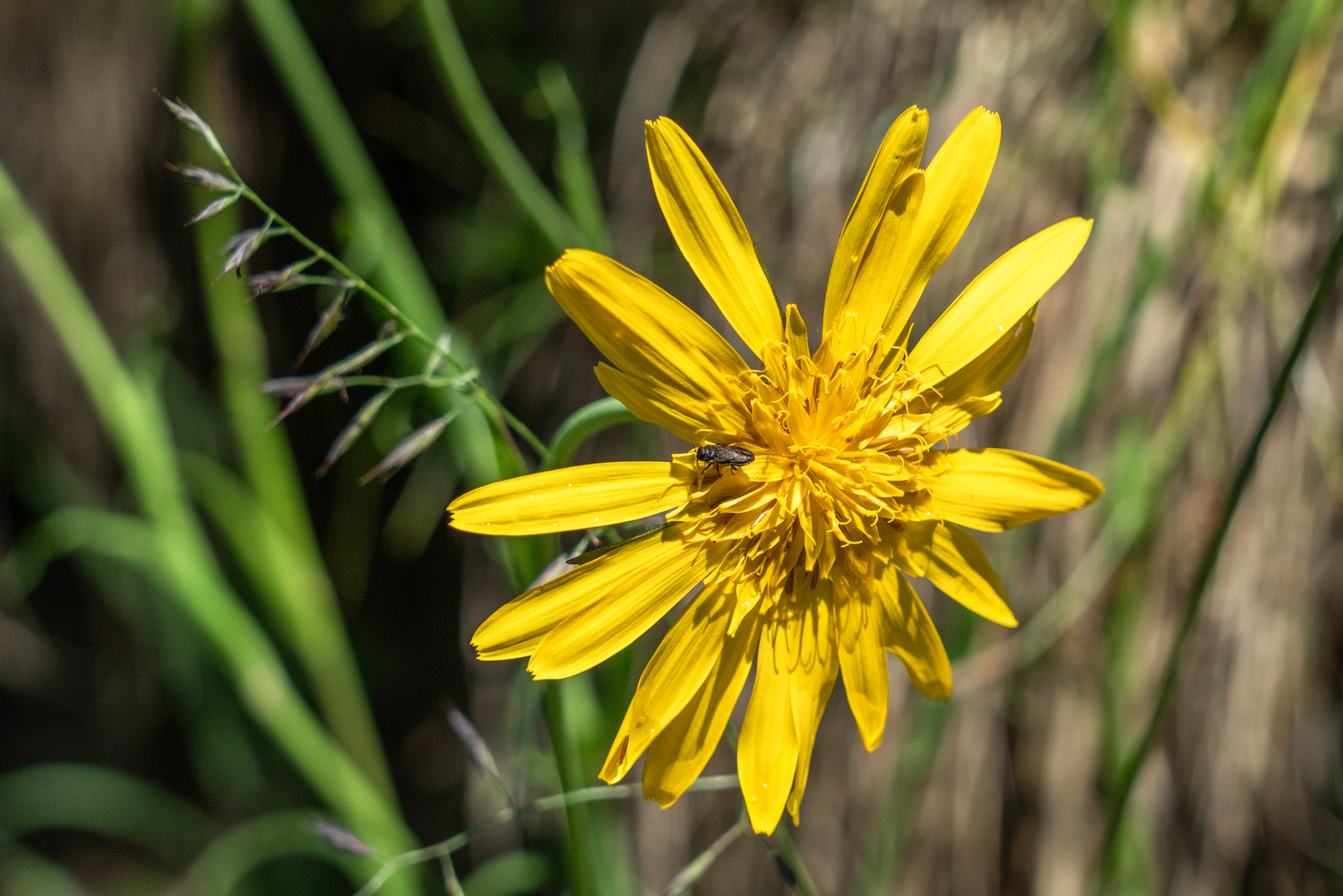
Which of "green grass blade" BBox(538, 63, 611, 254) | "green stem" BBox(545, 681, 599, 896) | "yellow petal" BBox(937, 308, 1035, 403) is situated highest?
"green grass blade" BBox(538, 63, 611, 254)

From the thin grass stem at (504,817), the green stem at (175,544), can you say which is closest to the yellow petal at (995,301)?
the thin grass stem at (504,817)

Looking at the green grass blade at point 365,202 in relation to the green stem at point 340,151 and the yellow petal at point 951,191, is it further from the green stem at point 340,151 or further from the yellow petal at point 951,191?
the yellow petal at point 951,191

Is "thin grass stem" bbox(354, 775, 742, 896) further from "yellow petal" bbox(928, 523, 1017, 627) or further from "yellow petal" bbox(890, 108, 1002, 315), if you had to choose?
"yellow petal" bbox(890, 108, 1002, 315)

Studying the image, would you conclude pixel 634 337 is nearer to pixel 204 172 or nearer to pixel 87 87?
pixel 204 172

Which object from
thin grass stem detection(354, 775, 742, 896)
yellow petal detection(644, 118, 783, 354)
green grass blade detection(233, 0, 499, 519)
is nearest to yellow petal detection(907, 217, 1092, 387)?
yellow petal detection(644, 118, 783, 354)

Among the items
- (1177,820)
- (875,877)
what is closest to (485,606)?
(875,877)

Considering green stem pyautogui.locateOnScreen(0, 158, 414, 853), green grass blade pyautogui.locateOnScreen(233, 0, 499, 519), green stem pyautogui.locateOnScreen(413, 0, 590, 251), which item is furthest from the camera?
green stem pyautogui.locateOnScreen(0, 158, 414, 853)

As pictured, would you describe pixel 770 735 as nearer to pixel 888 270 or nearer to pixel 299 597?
pixel 888 270
